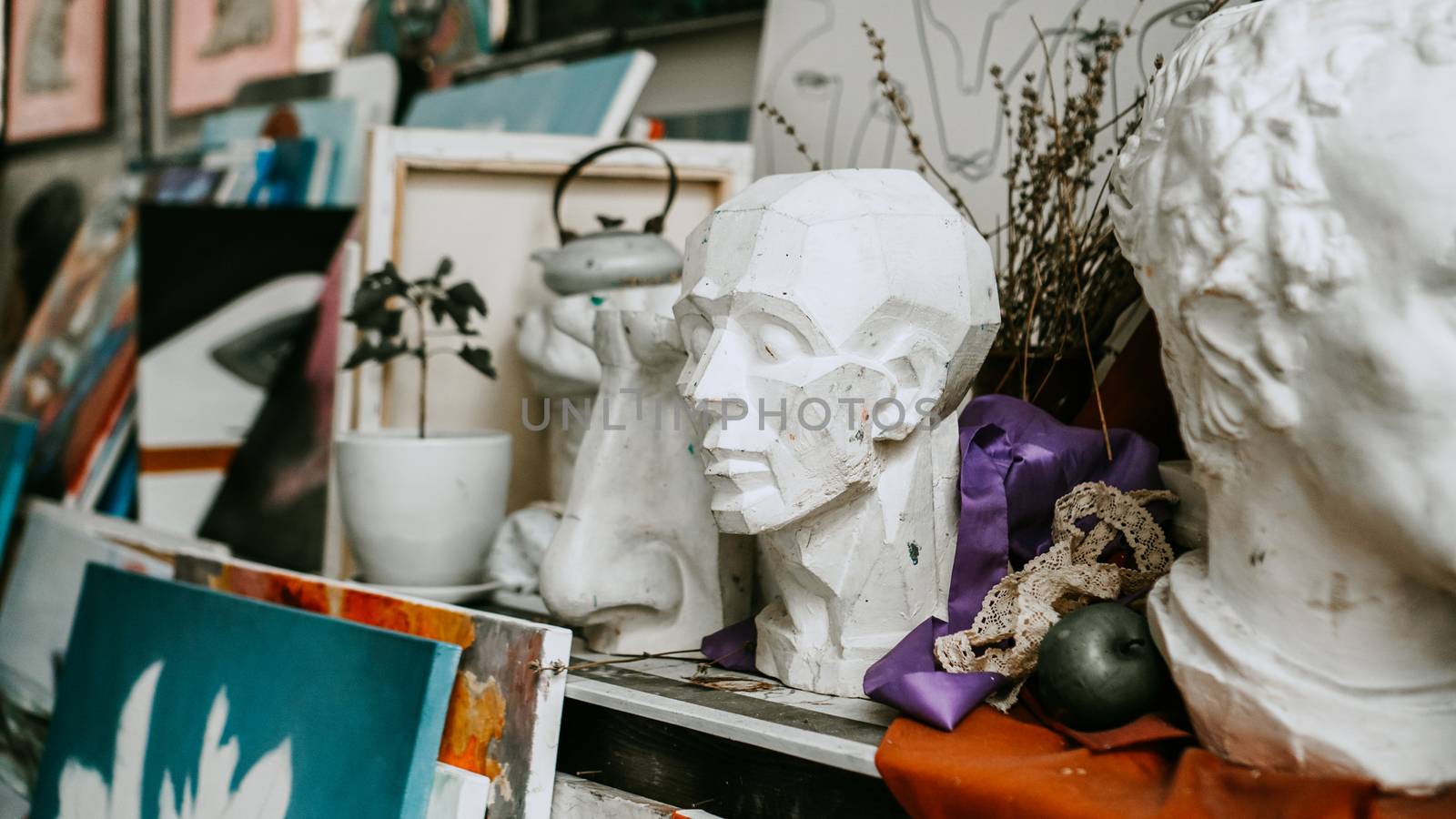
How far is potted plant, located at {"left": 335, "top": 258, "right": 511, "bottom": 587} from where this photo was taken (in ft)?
4.88

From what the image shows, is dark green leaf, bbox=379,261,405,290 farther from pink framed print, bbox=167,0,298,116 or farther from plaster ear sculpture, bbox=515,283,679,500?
pink framed print, bbox=167,0,298,116

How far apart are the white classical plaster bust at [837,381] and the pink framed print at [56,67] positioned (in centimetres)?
292

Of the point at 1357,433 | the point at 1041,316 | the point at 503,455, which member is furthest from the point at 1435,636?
the point at 503,455

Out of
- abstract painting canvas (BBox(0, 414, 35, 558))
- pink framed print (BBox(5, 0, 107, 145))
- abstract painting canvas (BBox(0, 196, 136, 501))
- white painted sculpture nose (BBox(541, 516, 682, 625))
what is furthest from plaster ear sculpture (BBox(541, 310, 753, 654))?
pink framed print (BBox(5, 0, 107, 145))

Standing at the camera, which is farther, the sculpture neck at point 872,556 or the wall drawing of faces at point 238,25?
the wall drawing of faces at point 238,25

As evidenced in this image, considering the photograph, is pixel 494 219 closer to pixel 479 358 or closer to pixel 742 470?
pixel 479 358

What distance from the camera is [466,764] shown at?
1153mm

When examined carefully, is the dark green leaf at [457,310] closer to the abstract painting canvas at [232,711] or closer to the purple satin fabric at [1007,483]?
the abstract painting canvas at [232,711]

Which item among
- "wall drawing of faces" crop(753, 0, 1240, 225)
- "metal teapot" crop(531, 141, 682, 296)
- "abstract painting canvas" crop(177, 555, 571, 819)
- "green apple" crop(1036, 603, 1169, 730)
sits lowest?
"abstract painting canvas" crop(177, 555, 571, 819)

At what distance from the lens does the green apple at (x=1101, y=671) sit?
0.91 meters

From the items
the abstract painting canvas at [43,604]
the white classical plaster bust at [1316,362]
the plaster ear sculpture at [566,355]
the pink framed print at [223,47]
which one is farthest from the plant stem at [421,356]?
the pink framed print at [223,47]

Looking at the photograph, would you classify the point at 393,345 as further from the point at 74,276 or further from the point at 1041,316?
the point at 74,276

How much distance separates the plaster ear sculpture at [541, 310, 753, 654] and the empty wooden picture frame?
48cm

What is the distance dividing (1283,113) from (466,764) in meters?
0.90
